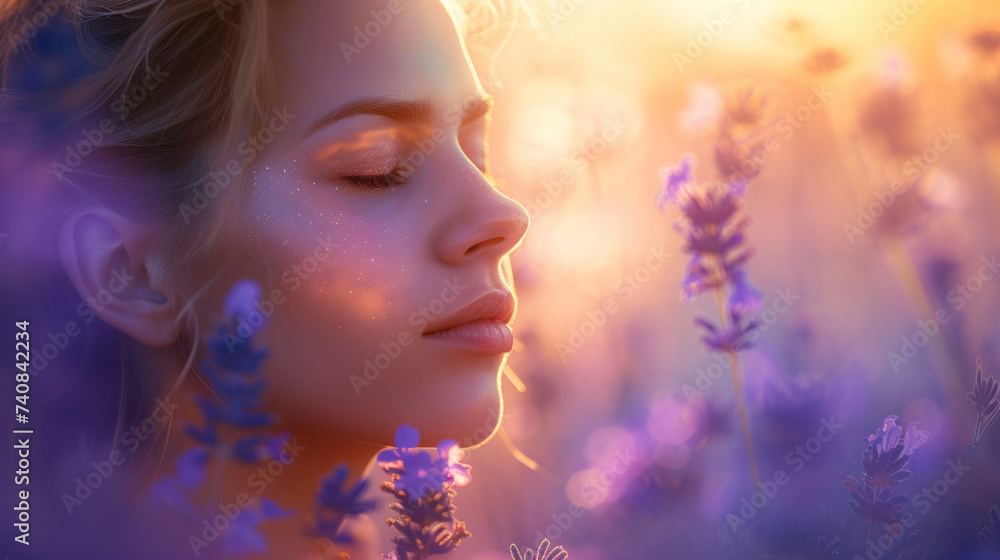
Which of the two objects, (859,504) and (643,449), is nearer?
(859,504)

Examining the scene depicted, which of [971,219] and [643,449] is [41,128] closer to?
[643,449]

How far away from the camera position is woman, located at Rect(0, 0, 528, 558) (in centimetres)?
114

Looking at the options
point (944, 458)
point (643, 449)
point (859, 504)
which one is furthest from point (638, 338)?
point (859, 504)

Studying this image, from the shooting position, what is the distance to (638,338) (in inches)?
77.6

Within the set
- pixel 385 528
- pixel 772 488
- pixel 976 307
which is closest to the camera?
pixel 772 488

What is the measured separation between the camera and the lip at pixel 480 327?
45.8 inches

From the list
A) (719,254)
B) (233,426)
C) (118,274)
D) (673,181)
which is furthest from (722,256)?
(118,274)

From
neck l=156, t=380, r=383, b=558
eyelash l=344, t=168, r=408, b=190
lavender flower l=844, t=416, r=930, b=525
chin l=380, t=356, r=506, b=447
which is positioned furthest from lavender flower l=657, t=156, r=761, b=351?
neck l=156, t=380, r=383, b=558

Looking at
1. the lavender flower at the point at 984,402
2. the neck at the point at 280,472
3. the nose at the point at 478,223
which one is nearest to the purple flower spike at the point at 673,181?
the nose at the point at 478,223

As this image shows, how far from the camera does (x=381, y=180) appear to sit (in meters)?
1.18

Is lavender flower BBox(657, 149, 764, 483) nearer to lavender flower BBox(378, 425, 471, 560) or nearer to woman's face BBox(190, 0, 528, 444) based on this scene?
woman's face BBox(190, 0, 528, 444)

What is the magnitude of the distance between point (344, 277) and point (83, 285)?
1.24 ft

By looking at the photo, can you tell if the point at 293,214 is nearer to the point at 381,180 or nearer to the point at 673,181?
the point at 381,180

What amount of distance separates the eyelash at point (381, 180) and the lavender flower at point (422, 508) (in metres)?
0.43
